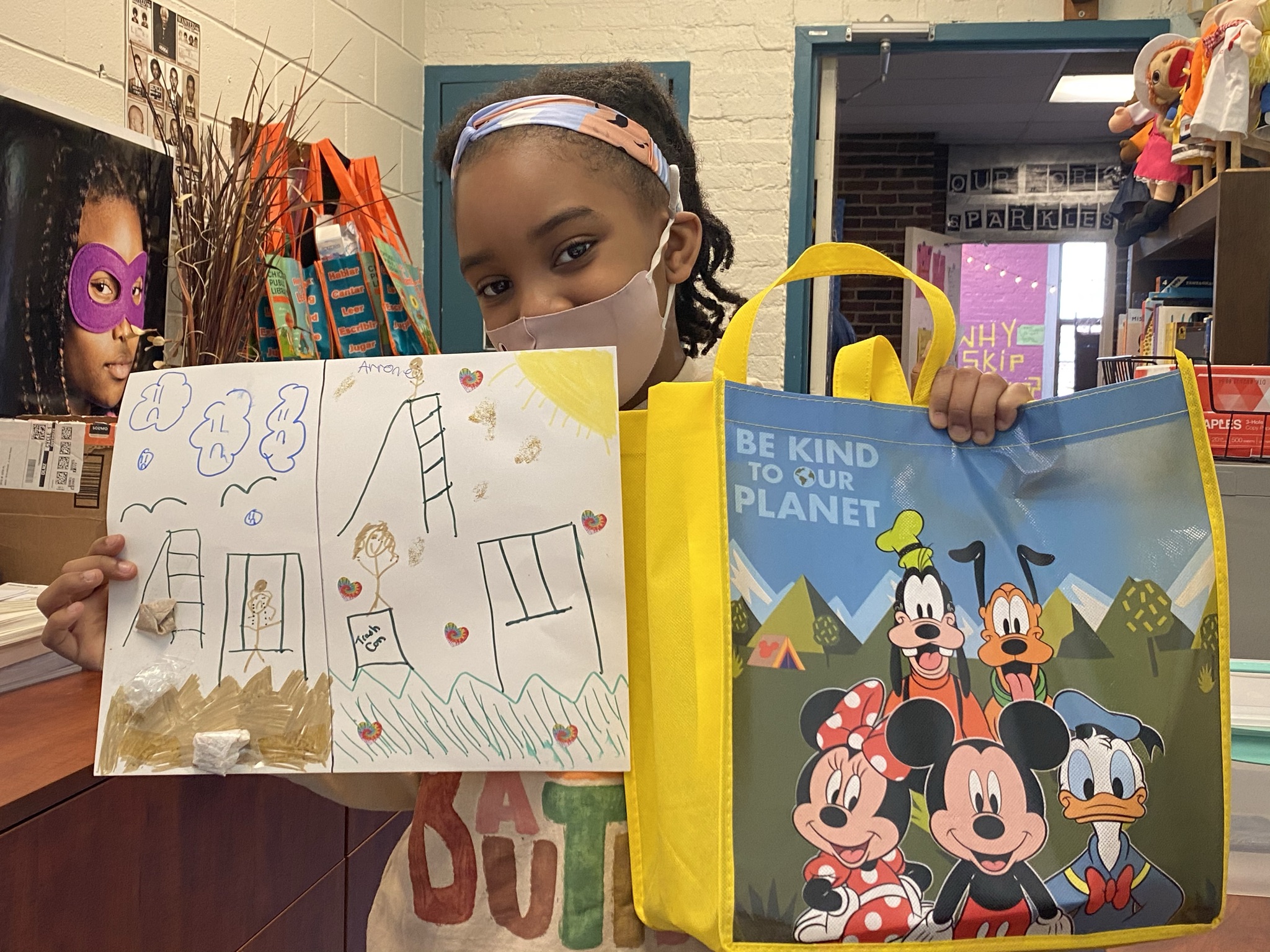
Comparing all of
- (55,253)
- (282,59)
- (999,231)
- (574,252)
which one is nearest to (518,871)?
(574,252)

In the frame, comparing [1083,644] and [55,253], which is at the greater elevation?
[55,253]

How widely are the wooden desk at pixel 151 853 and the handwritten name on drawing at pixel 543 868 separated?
1.14 feet

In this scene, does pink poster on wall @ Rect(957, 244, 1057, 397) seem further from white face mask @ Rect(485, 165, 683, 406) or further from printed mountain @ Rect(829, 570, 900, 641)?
printed mountain @ Rect(829, 570, 900, 641)

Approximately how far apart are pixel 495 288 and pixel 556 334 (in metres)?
0.08

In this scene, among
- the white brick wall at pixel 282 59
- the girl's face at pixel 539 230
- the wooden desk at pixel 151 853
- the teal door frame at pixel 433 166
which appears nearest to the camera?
the wooden desk at pixel 151 853

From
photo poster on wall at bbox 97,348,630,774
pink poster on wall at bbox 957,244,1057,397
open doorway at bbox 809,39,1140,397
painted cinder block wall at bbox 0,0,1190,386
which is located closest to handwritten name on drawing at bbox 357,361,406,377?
photo poster on wall at bbox 97,348,630,774

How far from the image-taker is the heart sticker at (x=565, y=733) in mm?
672

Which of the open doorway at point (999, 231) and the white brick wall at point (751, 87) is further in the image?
the open doorway at point (999, 231)

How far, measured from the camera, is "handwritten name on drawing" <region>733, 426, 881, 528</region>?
0.63m

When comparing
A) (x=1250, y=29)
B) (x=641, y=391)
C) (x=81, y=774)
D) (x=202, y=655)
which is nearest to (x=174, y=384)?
(x=202, y=655)

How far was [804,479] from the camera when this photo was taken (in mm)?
642

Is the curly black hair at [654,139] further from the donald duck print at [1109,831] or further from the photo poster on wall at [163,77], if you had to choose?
the photo poster on wall at [163,77]

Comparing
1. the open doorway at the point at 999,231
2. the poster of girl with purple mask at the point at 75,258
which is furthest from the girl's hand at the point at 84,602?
the open doorway at the point at 999,231

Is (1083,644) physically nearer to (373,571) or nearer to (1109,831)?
(1109,831)
